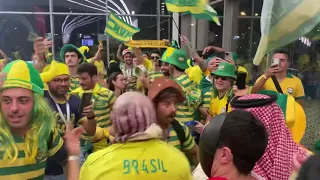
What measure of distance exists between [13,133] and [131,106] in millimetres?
840

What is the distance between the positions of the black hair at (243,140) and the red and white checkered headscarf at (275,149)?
155 millimetres

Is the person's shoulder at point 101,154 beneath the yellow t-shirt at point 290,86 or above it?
beneath

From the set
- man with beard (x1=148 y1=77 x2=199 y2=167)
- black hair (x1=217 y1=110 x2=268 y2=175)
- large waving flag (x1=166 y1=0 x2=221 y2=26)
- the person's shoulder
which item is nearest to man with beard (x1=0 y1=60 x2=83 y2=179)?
the person's shoulder

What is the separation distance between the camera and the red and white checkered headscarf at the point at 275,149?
165 cm

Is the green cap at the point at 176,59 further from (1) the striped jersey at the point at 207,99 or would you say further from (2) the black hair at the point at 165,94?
(2) the black hair at the point at 165,94

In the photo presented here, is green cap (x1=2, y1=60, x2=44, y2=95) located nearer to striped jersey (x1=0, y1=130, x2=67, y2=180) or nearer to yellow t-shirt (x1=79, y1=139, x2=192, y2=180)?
striped jersey (x1=0, y1=130, x2=67, y2=180)

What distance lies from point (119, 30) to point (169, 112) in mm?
5393

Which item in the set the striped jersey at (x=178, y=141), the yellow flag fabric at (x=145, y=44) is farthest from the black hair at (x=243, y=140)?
the yellow flag fabric at (x=145, y=44)

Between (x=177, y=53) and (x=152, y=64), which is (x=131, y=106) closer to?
(x=177, y=53)

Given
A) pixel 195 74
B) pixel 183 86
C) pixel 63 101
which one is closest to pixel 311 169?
pixel 63 101

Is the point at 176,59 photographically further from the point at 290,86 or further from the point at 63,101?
the point at 63,101

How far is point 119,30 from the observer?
7789 mm

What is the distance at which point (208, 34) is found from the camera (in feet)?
40.1

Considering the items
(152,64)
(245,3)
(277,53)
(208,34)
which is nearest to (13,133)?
(277,53)
